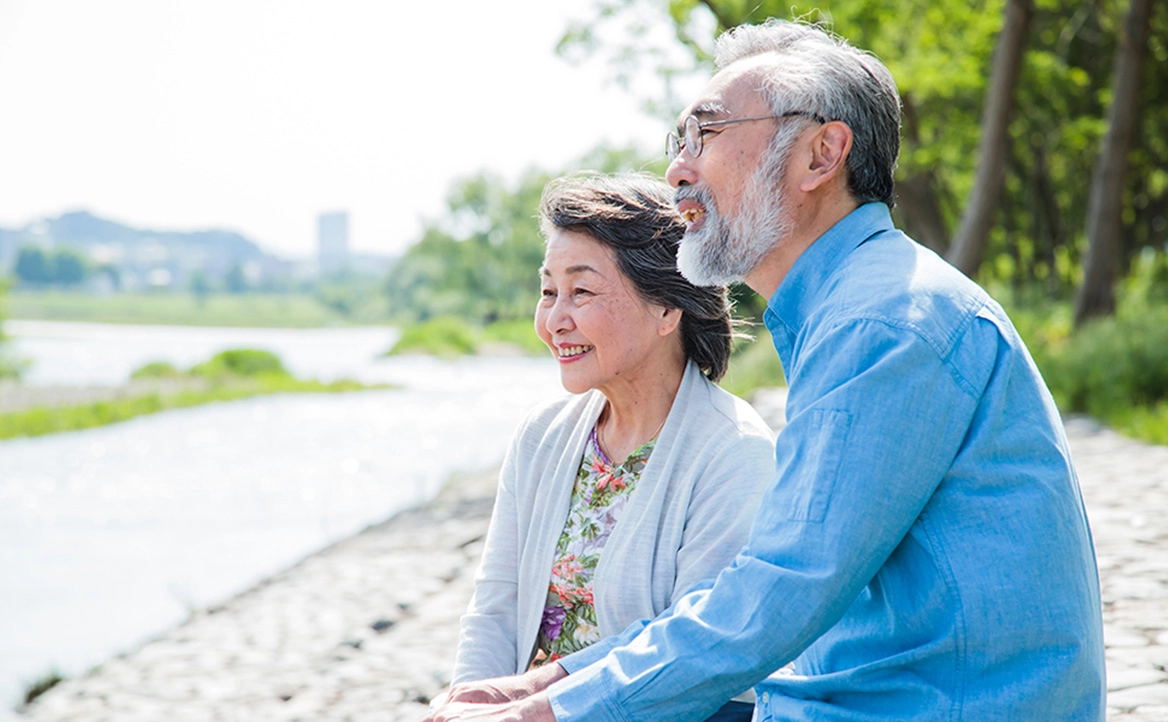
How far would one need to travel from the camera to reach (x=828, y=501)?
133cm

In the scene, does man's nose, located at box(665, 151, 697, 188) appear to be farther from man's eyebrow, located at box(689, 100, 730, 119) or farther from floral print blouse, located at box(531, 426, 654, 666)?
floral print blouse, located at box(531, 426, 654, 666)

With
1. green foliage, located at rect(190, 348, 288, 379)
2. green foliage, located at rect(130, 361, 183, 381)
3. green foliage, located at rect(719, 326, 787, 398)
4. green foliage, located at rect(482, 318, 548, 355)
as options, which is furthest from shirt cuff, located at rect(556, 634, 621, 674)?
green foliage, located at rect(482, 318, 548, 355)

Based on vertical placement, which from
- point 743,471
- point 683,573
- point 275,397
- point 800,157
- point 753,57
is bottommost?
point 275,397

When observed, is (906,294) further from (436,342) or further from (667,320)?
(436,342)

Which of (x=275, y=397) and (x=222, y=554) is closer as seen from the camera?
(x=222, y=554)

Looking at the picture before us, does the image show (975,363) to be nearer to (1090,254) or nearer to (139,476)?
(1090,254)

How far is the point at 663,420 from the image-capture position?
243 centimetres

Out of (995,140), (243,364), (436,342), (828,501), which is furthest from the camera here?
(436,342)

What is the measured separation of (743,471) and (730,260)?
57 cm

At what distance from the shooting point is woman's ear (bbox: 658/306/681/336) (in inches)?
95.0

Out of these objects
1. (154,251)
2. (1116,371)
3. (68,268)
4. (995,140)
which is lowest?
(68,268)

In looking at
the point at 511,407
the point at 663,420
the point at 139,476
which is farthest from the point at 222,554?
the point at 511,407

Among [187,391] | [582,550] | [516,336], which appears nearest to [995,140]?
[582,550]

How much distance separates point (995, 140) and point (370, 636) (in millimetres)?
8906
